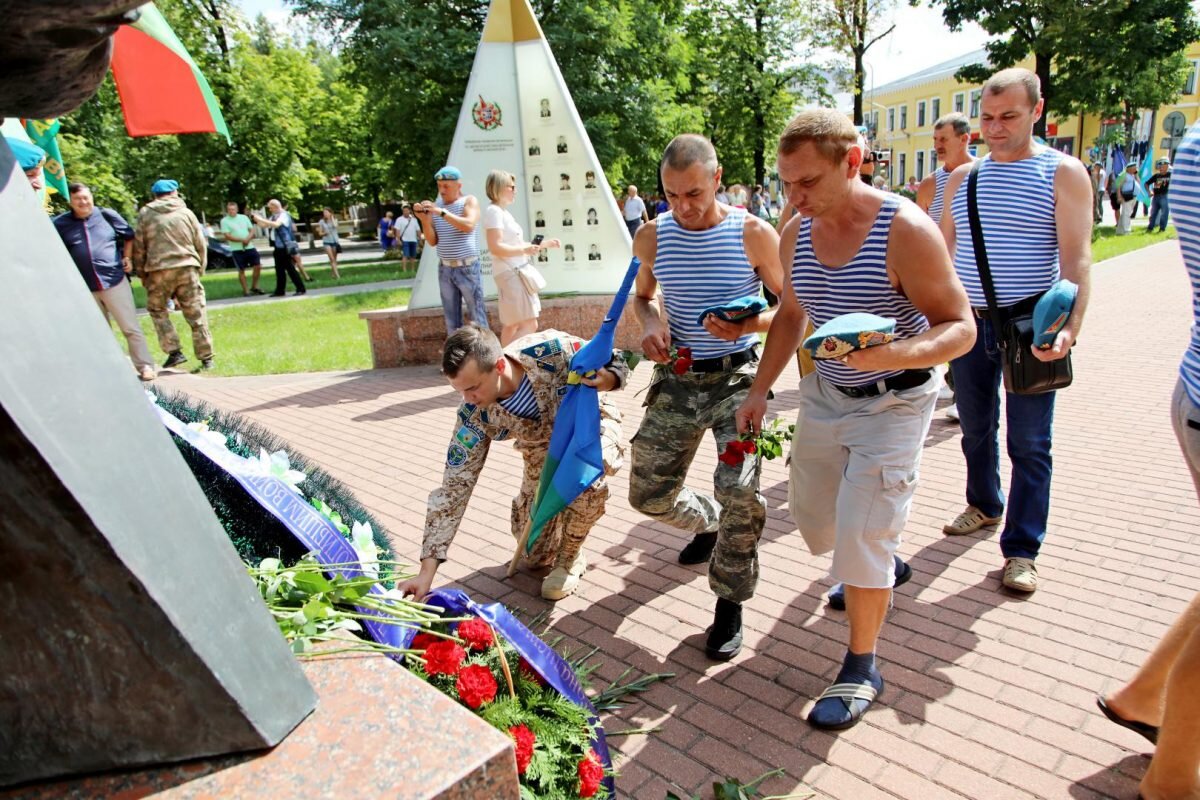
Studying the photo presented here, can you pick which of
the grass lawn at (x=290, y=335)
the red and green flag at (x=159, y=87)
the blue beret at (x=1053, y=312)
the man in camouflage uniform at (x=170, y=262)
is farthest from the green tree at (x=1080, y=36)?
the red and green flag at (x=159, y=87)

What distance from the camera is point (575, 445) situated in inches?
122

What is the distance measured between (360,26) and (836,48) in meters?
17.1

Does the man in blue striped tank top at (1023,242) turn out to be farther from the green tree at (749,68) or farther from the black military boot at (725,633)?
the green tree at (749,68)

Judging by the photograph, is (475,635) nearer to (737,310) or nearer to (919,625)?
(737,310)

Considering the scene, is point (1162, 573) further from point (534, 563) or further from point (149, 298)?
point (149, 298)

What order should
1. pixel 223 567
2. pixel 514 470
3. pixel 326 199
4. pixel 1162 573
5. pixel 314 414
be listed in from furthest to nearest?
pixel 326 199, pixel 314 414, pixel 514 470, pixel 1162 573, pixel 223 567

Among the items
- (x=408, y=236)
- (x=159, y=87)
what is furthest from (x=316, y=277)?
(x=159, y=87)

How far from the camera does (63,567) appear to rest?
1172 millimetres

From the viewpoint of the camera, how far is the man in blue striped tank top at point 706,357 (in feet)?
10.3

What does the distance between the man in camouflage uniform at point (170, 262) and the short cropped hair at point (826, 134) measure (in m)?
8.13

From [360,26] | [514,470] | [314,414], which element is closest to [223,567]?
[514,470]

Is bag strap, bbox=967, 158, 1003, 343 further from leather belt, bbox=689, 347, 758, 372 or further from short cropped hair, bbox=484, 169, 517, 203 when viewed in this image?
short cropped hair, bbox=484, 169, 517, 203

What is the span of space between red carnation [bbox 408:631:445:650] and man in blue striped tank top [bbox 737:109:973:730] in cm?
133

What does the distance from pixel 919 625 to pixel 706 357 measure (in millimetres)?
1363
